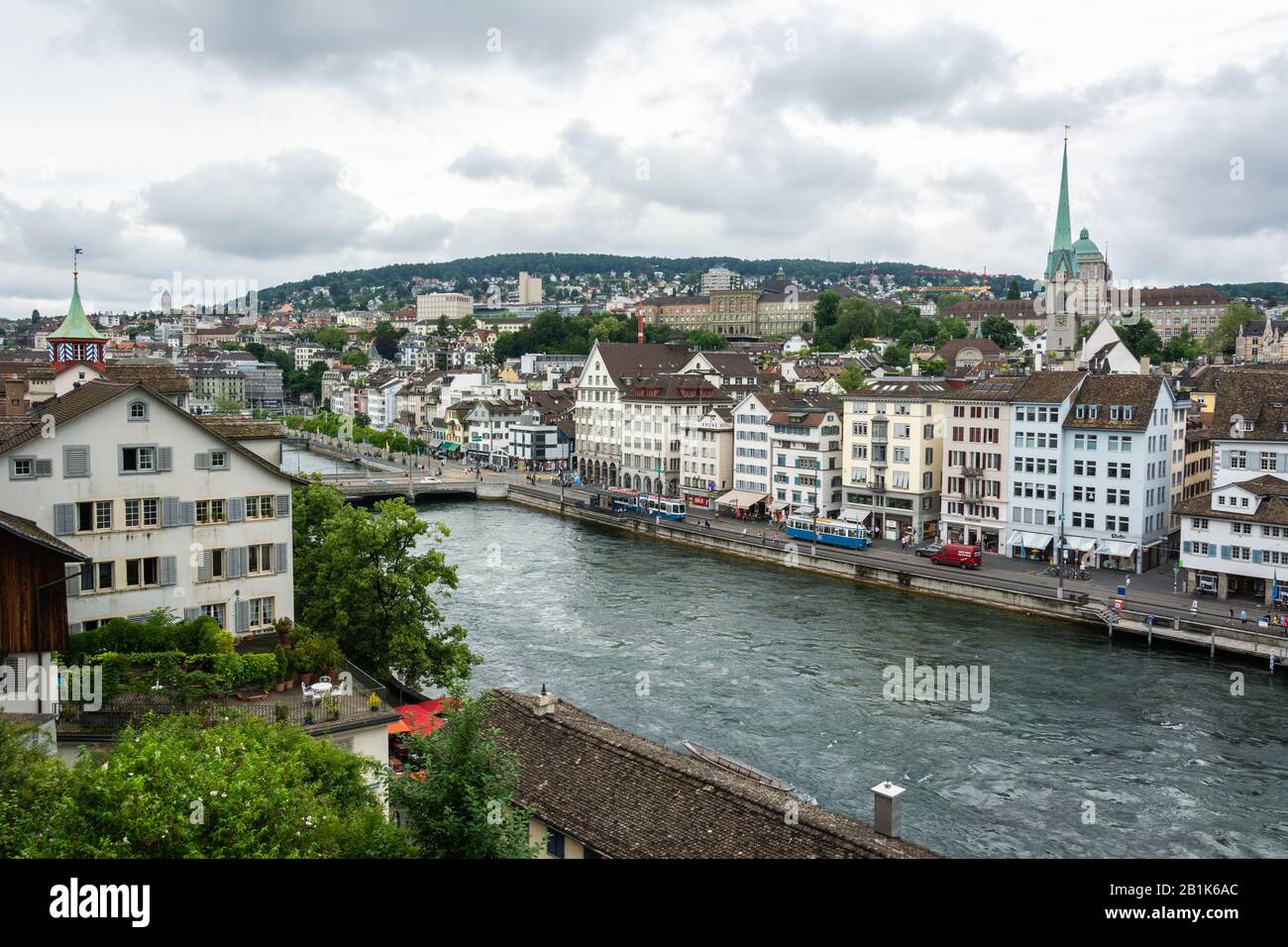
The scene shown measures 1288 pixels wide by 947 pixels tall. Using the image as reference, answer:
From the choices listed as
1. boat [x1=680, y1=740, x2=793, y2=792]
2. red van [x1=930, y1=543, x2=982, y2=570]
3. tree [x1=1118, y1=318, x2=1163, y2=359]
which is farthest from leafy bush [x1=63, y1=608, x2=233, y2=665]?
tree [x1=1118, y1=318, x2=1163, y2=359]

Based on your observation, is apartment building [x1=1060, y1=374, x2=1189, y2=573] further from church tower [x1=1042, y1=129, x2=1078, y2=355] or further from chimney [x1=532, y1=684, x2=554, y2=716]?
church tower [x1=1042, y1=129, x2=1078, y2=355]

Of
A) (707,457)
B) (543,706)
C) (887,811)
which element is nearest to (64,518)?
(543,706)

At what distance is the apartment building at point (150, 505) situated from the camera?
21406 mm

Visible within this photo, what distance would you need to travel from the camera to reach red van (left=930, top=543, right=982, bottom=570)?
2021 inches

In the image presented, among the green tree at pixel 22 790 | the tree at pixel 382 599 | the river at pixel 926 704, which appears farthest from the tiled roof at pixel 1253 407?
the green tree at pixel 22 790

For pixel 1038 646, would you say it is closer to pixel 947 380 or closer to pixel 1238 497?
pixel 1238 497

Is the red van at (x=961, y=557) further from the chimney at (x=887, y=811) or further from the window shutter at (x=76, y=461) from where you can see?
the window shutter at (x=76, y=461)

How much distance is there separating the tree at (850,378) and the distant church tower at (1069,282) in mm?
43124

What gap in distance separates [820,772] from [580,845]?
12.2 m

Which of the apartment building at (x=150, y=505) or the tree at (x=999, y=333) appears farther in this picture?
the tree at (x=999, y=333)

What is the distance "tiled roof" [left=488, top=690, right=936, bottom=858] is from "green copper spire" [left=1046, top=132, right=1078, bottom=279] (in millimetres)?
156134

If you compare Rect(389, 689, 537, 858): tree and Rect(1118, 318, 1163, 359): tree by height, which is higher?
Rect(1118, 318, 1163, 359): tree

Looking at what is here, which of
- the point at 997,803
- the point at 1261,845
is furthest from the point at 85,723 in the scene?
the point at 1261,845

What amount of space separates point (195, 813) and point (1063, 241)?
168 m
